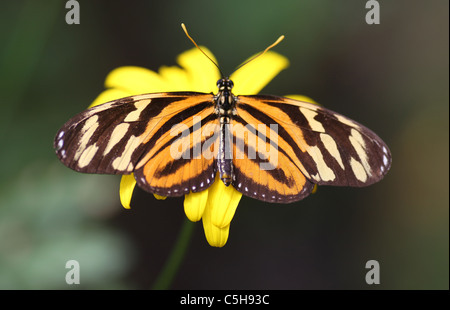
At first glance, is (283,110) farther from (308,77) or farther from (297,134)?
(308,77)

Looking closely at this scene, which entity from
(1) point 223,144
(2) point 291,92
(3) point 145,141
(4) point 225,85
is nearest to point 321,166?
(1) point 223,144

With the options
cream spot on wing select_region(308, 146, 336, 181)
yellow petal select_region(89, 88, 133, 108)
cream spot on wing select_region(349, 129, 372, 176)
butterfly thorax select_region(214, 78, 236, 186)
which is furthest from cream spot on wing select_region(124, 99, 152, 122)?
cream spot on wing select_region(349, 129, 372, 176)

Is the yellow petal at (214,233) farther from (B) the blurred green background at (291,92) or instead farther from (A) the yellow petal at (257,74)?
(B) the blurred green background at (291,92)

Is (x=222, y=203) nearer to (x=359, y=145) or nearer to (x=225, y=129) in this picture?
(x=225, y=129)

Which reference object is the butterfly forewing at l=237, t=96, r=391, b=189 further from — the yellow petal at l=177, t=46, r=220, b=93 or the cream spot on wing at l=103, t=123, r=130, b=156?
the yellow petal at l=177, t=46, r=220, b=93

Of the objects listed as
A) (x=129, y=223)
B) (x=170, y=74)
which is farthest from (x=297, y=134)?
(x=129, y=223)
